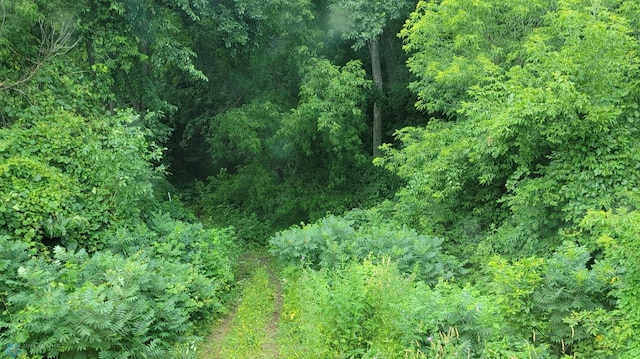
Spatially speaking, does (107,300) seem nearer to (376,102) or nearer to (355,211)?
(355,211)

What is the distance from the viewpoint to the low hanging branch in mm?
8478

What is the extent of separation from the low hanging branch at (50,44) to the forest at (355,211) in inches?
2.3

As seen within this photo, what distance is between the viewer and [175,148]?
2003 centimetres

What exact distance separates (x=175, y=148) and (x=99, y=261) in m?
13.5

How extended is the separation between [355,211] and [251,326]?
5301 millimetres

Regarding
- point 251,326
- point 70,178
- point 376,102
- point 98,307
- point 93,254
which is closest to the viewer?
point 98,307

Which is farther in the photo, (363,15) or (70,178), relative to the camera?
(363,15)

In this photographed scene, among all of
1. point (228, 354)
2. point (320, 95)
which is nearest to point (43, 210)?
point (228, 354)

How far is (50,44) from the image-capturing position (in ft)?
29.2

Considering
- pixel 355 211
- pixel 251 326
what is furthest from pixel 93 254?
pixel 355 211

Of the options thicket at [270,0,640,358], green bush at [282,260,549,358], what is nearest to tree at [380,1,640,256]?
thicket at [270,0,640,358]

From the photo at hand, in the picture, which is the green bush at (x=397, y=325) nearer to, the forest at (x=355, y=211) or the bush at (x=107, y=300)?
the forest at (x=355, y=211)

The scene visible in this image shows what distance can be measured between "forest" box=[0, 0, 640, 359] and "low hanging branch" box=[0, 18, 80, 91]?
58 mm

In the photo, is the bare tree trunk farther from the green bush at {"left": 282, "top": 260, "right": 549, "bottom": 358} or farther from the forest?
the green bush at {"left": 282, "top": 260, "right": 549, "bottom": 358}
